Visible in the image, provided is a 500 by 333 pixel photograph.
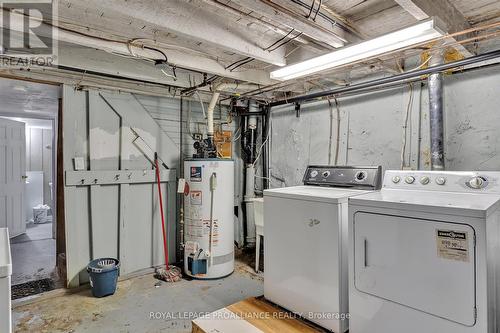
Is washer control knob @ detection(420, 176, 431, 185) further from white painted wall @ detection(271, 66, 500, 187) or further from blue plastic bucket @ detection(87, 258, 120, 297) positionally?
blue plastic bucket @ detection(87, 258, 120, 297)

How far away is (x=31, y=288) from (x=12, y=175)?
2.82 meters

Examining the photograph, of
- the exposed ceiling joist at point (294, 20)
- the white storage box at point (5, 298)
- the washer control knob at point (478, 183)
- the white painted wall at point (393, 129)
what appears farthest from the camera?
the white painted wall at point (393, 129)

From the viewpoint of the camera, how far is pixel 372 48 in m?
1.85

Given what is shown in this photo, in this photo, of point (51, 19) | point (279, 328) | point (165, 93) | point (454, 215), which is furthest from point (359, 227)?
point (165, 93)

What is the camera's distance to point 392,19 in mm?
2057

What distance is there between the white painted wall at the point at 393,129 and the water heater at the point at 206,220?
3.43ft

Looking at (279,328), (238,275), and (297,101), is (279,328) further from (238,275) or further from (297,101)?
(297,101)

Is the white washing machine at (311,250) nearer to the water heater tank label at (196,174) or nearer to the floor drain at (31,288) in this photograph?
the water heater tank label at (196,174)

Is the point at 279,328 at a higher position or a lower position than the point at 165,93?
lower

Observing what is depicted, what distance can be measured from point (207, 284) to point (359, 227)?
7.16 ft

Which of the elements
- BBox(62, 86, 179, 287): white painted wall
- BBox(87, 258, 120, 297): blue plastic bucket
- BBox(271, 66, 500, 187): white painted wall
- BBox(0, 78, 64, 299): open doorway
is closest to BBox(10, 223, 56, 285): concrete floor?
BBox(0, 78, 64, 299): open doorway

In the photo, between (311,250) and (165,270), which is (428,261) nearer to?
(311,250)

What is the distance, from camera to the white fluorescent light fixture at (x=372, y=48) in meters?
1.61

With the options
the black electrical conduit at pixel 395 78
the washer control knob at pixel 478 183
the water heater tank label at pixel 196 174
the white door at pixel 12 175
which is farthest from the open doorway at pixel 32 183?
the washer control knob at pixel 478 183
